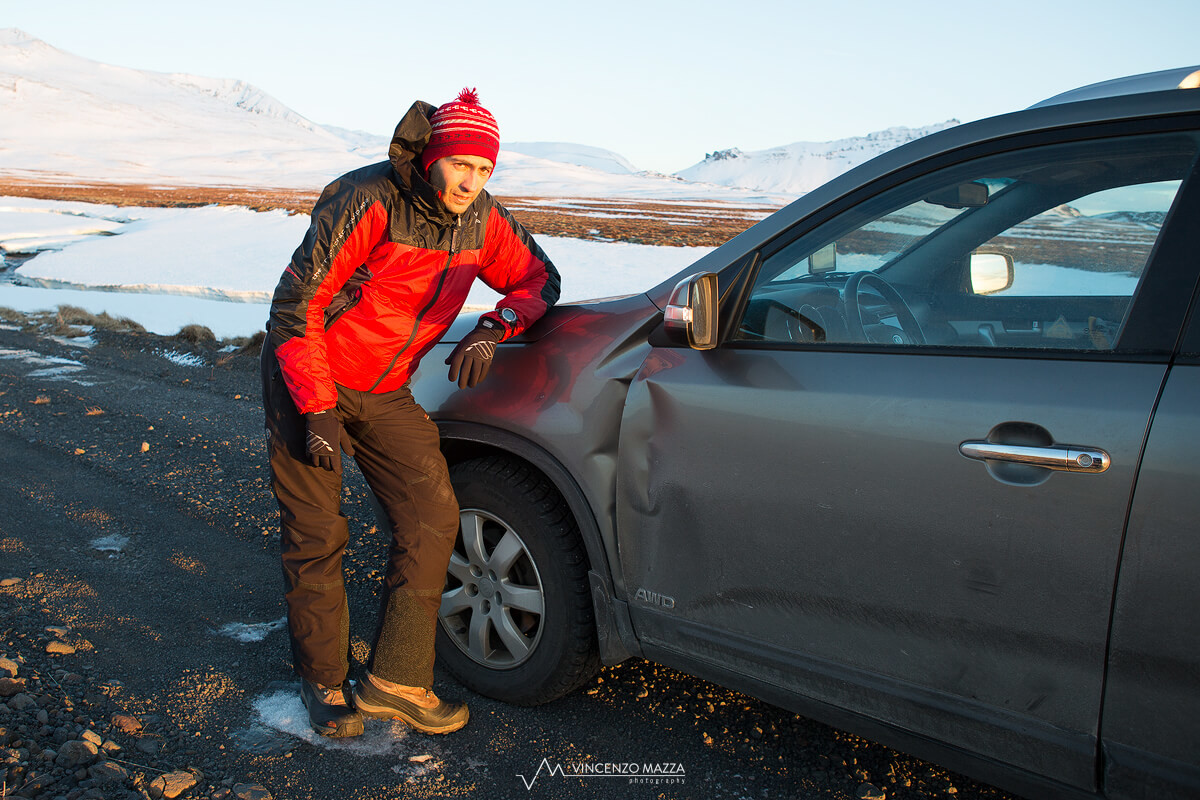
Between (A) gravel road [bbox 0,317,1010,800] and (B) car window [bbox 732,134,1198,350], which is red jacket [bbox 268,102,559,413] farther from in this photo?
(A) gravel road [bbox 0,317,1010,800]

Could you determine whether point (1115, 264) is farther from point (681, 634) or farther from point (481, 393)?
point (481, 393)

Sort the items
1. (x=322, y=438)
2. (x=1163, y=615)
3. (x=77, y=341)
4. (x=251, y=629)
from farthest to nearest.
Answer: (x=77, y=341) → (x=251, y=629) → (x=322, y=438) → (x=1163, y=615)

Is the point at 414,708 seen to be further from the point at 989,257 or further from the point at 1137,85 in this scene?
the point at 1137,85

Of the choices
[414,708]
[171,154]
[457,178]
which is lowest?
[414,708]

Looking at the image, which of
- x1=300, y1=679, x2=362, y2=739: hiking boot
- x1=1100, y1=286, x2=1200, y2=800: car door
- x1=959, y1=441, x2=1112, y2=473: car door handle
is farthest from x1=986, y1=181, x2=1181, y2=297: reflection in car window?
x1=300, y1=679, x2=362, y2=739: hiking boot

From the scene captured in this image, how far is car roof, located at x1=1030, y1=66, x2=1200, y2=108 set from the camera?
183 cm

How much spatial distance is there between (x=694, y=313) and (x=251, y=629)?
2185mm

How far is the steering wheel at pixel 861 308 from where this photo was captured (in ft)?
6.82

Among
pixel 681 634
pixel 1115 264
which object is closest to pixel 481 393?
pixel 681 634

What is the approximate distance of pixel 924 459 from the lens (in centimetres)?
181

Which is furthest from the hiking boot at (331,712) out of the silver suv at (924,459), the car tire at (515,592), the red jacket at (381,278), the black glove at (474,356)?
the black glove at (474,356)

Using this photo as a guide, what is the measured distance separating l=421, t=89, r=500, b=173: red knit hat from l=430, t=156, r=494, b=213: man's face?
0.06 ft

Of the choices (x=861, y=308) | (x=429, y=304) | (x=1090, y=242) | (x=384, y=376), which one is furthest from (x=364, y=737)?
(x=1090, y=242)

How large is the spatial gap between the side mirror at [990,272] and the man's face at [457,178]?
1.32 meters
